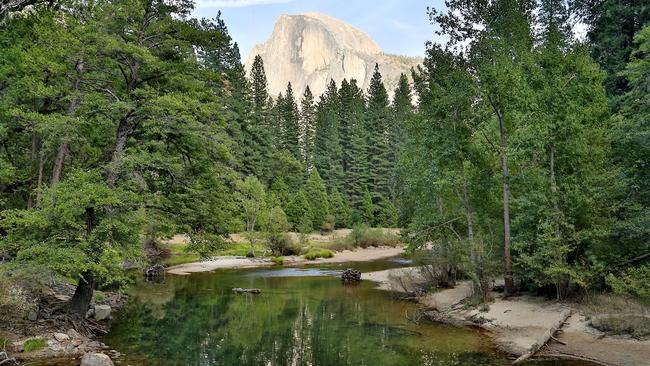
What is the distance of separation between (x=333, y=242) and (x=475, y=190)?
101 ft

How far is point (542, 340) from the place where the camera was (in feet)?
50.0

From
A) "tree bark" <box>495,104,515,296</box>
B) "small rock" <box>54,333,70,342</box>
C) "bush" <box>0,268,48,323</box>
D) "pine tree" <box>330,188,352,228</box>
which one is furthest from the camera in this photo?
"pine tree" <box>330,188,352,228</box>

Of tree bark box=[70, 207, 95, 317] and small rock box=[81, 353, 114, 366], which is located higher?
tree bark box=[70, 207, 95, 317]

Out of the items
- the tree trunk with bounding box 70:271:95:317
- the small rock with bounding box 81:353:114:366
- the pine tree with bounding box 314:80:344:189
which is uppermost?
the pine tree with bounding box 314:80:344:189

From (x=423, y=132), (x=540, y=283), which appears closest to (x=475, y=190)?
(x=423, y=132)

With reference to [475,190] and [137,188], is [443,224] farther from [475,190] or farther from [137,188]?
[137,188]

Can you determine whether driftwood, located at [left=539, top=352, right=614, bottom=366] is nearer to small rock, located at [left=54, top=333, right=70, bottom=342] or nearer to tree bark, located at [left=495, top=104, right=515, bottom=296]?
tree bark, located at [left=495, top=104, right=515, bottom=296]

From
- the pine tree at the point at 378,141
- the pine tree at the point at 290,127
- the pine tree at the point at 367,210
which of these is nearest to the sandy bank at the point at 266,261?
the pine tree at the point at 367,210

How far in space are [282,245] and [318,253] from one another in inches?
156

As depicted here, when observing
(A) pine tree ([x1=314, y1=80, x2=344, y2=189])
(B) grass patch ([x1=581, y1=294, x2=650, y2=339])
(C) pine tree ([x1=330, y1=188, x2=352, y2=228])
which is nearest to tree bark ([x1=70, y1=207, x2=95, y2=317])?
(B) grass patch ([x1=581, y1=294, x2=650, y2=339])

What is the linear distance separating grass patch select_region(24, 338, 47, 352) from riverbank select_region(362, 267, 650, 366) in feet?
48.9

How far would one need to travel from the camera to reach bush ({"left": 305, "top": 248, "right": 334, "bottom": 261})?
4828cm

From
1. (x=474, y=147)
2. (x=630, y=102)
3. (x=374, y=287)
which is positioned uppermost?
(x=630, y=102)

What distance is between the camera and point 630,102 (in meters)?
20.7
